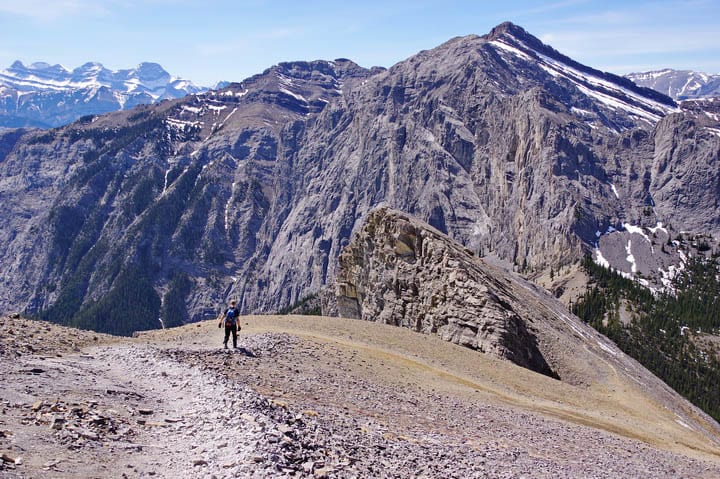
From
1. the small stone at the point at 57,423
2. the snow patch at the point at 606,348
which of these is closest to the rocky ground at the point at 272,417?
the small stone at the point at 57,423

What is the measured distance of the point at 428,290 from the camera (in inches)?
1988

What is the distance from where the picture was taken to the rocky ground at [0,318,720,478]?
12.9 m

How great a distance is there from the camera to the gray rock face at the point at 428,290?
43.6 metres

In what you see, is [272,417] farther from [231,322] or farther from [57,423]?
[231,322]

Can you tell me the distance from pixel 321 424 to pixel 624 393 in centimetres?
3461

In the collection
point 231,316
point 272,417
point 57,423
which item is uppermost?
point 231,316

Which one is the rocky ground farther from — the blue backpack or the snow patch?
the snow patch

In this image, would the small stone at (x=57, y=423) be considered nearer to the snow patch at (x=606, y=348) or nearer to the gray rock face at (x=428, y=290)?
the gray rock face at (x=428, y=290)

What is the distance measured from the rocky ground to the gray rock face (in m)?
10.4

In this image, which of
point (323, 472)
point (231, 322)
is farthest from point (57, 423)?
point (231, 322)

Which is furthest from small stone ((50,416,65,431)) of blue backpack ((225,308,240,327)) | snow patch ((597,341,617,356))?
snow patch ((597,341,617,356))

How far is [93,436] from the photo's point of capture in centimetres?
1352

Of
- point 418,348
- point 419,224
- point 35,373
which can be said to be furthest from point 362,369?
point 419,224

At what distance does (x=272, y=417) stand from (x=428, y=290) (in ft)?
119
